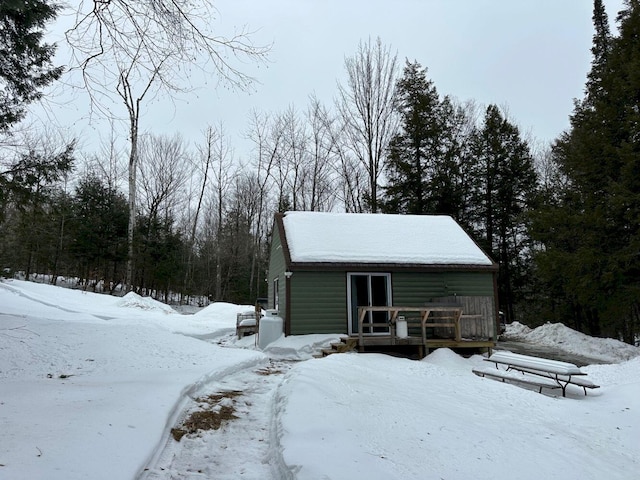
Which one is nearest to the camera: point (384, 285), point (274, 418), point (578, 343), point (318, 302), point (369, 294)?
point (274, 418)

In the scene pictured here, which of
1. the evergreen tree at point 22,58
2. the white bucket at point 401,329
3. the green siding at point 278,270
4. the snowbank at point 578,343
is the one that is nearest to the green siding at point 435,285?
the white bucket at point 401,329

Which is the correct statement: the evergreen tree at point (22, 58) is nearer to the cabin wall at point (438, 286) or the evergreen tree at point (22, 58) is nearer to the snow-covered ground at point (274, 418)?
the snow-covered ground at point (274, 418)

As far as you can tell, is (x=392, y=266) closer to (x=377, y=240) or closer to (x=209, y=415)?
(x=377, y=240)

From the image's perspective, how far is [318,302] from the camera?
12.1m

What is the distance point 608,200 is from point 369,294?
9.56 meters

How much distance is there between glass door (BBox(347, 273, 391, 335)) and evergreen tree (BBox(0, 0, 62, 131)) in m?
8.96

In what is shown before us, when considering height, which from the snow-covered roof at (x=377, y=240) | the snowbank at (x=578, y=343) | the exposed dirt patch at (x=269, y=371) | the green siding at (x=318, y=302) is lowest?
the snowbank at (x=578, y=343)

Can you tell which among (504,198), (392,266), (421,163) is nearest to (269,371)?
(392,266)

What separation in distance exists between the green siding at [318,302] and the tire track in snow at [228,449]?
609 cm

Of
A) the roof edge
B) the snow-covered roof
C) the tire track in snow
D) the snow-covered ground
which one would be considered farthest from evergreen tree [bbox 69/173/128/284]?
the tire track in snow

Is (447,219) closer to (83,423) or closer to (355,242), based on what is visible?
(355,242)

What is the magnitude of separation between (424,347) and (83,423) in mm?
9353

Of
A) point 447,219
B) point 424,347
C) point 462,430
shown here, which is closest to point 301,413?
point 462,430

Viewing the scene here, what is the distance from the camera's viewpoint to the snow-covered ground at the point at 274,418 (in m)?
3.13
